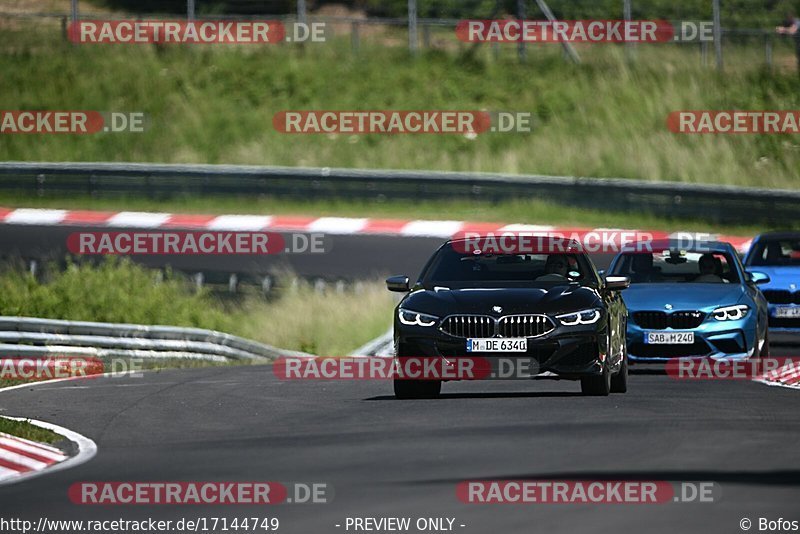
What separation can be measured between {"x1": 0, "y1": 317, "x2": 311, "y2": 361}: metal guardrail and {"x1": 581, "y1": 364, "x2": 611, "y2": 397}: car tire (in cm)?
728

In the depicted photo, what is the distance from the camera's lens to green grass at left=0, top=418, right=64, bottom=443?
1238 cm

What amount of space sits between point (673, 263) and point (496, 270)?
3.52m

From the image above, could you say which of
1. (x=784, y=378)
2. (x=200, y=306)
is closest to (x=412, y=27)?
(x=200, y=306)

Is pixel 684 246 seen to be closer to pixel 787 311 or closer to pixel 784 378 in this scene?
pixel 784 378

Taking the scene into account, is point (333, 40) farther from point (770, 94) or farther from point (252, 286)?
point (252, 286)

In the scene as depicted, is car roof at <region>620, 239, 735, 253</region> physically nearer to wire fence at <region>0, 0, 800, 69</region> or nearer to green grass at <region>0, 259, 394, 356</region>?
green grass at <region>0, 259, 394, 356</region>

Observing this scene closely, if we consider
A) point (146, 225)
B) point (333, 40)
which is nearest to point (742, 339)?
point (146, 225)

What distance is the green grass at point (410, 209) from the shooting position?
30.5m

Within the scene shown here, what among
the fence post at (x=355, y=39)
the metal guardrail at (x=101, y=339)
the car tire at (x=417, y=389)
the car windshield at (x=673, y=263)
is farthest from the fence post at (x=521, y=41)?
the car tire at (x=417, y=389)

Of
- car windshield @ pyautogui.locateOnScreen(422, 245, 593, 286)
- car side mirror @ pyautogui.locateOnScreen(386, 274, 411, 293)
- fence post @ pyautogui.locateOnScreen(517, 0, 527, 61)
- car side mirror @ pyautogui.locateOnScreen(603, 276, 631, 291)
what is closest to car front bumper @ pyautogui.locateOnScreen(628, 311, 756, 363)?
car windshield @ pyautogui.locateOnScreen(422, 245, 593, 286)

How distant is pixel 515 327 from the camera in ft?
44.7

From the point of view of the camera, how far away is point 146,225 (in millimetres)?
30016

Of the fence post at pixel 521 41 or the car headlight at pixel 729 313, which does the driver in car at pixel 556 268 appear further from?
the fence post at pixel 521 41

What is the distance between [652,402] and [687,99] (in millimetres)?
23604
